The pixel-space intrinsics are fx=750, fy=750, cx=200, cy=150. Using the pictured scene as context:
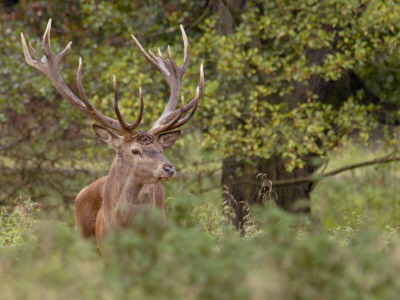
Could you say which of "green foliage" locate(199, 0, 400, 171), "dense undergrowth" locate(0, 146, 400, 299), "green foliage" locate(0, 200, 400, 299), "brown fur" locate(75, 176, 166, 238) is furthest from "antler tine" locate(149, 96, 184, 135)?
"green foliage" locate(199, 0, 400, 171)

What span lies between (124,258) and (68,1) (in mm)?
8746

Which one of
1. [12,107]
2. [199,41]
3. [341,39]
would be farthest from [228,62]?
[12,107]

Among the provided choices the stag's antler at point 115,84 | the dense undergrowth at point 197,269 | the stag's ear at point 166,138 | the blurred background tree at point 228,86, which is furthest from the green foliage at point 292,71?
the dense undergrowth at point 197,269

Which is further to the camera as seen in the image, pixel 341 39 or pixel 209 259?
pixel 341 39

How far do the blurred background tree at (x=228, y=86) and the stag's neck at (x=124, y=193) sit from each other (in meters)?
3.52

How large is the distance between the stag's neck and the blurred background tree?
11.6 feet

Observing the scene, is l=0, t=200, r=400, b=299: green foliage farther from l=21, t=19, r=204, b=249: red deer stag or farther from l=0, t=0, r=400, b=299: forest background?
l=0, t=0, r=400, b=299: forest background

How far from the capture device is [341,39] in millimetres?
10750

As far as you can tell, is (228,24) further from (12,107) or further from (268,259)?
(268,259)

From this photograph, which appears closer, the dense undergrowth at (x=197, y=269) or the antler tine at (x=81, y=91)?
the dense undergrowth at (x=197, y=269)

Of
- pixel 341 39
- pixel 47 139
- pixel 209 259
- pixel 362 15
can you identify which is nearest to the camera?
pixel 209 259

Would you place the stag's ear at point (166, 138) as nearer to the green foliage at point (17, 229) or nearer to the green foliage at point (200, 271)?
the green foliage at point (17, 229)

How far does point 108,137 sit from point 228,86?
4267 millimetres

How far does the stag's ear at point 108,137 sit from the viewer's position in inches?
261
